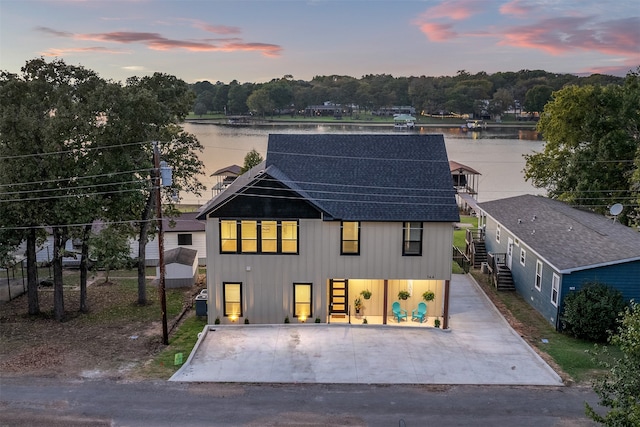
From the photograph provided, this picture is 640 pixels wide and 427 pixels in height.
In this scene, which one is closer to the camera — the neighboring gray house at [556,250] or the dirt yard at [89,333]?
the dirt yard at [89,333]

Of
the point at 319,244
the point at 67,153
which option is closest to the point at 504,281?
the point at 319,244

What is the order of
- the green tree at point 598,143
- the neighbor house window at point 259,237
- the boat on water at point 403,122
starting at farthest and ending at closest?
the boat on water at point 403,122 → the green tree at point 598,143 → the neighbor house window at point 259,237

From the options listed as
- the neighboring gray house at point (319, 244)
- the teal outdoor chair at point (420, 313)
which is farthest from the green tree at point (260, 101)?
the teal outdoor chair at point (420, 313)

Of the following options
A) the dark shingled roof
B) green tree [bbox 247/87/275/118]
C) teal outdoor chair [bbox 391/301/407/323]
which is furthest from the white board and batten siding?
green tree [bbox 247/87/275/118]

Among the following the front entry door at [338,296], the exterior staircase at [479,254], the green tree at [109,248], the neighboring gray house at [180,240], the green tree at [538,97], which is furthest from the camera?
the green tree at [538,97]

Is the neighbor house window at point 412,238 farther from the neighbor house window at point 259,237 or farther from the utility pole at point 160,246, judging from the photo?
the utility pole at point 160,246

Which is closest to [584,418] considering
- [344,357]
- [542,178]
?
[344,357]

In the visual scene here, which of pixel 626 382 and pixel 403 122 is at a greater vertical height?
pixel 403 122

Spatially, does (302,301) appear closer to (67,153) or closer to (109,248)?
(109,248)

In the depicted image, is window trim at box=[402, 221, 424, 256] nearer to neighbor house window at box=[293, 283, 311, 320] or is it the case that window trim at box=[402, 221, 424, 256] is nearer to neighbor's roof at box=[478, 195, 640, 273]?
neighbor house window at box=[293, 283, 311, 320]
